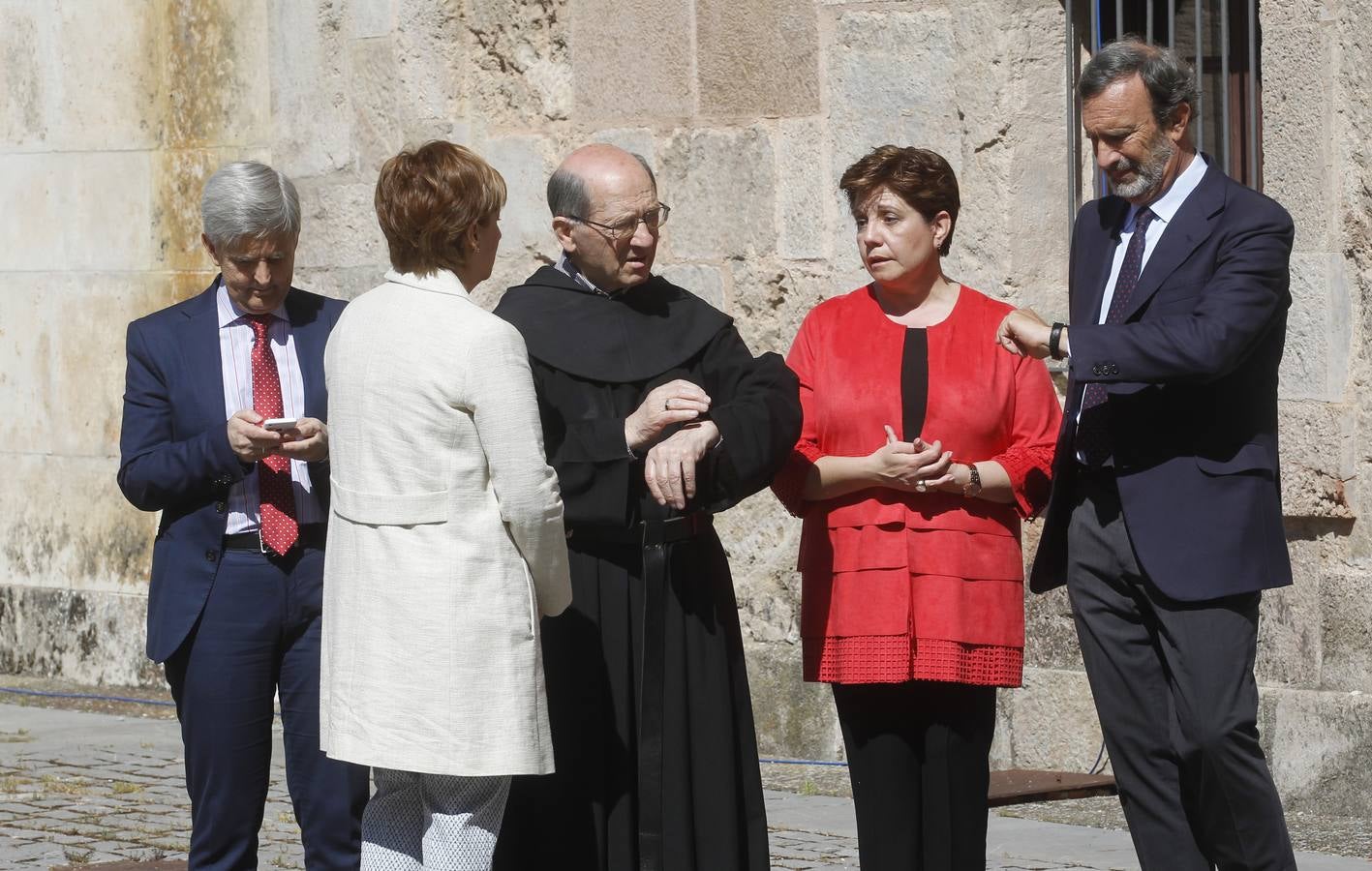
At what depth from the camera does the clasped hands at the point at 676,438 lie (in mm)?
4242

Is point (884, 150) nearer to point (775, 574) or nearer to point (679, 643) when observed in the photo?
point (679, 643)

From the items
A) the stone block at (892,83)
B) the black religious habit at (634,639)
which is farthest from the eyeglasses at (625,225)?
the stone block at (892,83)

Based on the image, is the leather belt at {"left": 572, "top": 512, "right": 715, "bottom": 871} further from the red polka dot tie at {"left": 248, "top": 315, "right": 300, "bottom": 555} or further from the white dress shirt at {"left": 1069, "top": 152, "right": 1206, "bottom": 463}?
the white dress shirt at {"left": 1069, "top": 152, "right": 1206, "bottom": 463}

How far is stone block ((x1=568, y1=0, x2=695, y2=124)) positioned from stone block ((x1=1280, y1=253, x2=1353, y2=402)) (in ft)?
7.37

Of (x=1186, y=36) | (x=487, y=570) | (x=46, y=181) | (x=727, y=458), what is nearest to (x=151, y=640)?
(x=487, y=570)

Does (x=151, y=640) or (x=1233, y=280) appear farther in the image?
(x=151, y=640)

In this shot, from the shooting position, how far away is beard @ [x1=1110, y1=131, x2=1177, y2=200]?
4.39m

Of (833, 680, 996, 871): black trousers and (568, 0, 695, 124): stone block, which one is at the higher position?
(568, 0, 695, 124): stone block

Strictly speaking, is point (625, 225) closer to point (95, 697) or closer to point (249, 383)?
point (249, 383)

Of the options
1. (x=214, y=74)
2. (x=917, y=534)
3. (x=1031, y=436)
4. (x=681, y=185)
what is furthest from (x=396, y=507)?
(x=214, y=74)

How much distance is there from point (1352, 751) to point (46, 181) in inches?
232

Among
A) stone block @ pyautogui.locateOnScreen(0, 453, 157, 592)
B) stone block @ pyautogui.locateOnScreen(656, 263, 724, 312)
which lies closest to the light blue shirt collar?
stone block @ pyautogui.locateOnScreen(656, 263, 724, 312)

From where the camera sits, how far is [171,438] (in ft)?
15.5

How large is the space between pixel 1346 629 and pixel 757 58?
2.68 metres
